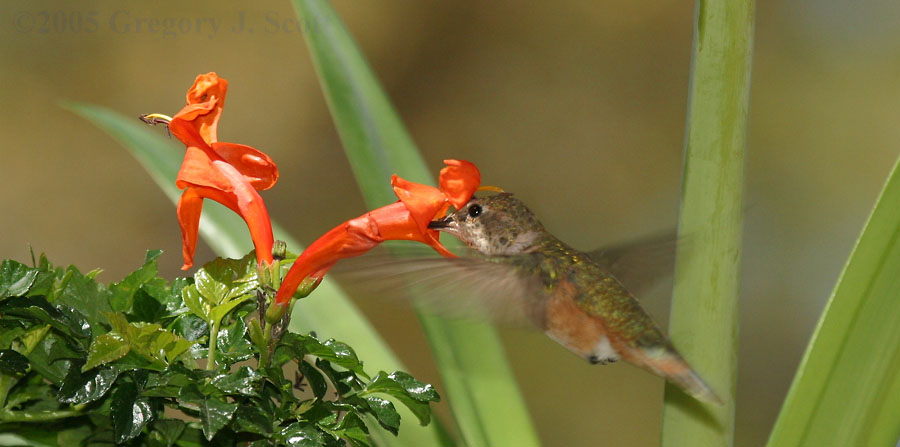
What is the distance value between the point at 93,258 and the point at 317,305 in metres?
1.09

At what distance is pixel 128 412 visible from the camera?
400mm

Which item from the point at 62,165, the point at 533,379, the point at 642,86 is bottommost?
the point at 533,379

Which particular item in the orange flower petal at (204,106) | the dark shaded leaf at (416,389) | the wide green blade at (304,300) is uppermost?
the orange flower petal at (204,106)

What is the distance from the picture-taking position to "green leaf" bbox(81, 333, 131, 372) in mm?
392

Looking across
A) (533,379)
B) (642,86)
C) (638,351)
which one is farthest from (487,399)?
(642,86)

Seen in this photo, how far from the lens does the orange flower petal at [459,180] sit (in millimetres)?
495

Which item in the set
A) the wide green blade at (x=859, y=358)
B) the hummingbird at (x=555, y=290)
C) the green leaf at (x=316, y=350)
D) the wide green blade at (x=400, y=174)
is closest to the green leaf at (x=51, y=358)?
the green leaf at (x=316, y=350)

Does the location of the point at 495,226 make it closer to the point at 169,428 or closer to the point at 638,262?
the point at 638,262

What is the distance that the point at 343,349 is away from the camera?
17.7 inches

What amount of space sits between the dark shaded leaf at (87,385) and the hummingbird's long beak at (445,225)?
0.69 feet

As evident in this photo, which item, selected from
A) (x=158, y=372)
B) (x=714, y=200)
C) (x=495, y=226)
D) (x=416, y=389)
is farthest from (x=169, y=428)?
(x=714, y=200)

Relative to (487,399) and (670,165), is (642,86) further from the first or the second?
(487,399)

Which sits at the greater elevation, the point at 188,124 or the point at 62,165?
the point at 188,124

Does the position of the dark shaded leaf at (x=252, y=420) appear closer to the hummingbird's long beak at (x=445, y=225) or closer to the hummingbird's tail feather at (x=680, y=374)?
the hummingbird's long beak at (x=445, y=225)
